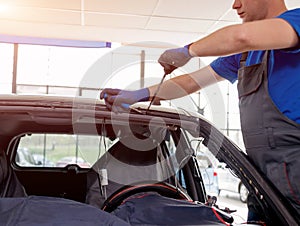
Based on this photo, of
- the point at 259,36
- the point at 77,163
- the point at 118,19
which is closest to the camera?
the point at 259,36

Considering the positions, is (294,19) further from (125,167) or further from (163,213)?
(125,167)

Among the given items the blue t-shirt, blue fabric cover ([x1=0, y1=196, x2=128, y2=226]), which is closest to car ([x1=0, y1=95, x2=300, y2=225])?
blue fabric cover ([x1=0, y1=196, x2=128, y2=226])

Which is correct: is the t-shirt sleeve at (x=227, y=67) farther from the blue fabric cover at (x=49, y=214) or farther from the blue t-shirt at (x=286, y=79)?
the blue fabric cover at (x=49, y=214)

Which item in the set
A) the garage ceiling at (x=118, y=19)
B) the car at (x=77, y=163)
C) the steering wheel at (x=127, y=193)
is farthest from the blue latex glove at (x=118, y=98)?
the garage ceiling at (x=118, y=19)

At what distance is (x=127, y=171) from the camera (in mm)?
1901

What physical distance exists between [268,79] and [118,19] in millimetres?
3852

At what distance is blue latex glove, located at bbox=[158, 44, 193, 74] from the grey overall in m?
0.23

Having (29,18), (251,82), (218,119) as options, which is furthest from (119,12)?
(251,82)

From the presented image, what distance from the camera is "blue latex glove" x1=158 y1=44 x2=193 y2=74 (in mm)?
1243

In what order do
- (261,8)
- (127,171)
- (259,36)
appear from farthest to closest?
(127,171) < (261,8) < (259,36)

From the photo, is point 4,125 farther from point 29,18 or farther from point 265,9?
point 29,18

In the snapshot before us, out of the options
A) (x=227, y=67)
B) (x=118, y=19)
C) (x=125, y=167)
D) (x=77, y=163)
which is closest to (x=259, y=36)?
(x=227, y=67)

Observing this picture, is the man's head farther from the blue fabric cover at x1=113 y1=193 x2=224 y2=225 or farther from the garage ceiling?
the garage ceiling

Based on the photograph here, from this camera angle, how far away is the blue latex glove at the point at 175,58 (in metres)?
1.24
